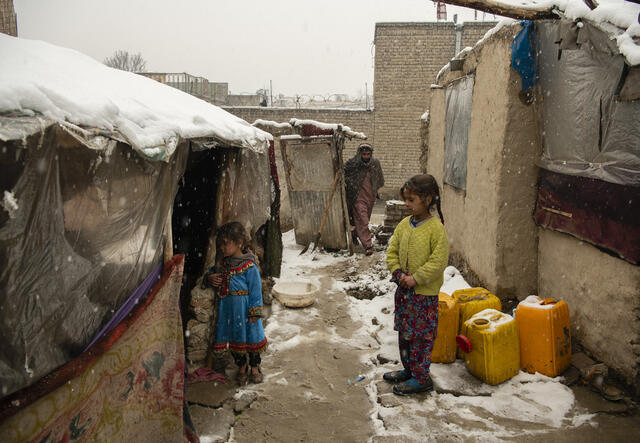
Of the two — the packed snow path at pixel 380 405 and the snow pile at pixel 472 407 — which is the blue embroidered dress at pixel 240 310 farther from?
the snow pile at pixel 472 407

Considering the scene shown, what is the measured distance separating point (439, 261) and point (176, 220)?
2700mm

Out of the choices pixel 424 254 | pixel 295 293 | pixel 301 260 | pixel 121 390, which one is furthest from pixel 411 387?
pixel 301 260

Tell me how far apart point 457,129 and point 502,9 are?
3.39 m

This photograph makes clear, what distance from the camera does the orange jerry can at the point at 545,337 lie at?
357 cm

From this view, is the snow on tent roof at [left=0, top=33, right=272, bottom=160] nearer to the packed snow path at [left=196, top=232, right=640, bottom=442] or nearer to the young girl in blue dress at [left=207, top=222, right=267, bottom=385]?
the young girl in blue dress at [left=207, top=222, right=267, bottom=385]

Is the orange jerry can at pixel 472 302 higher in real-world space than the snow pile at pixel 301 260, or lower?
higher

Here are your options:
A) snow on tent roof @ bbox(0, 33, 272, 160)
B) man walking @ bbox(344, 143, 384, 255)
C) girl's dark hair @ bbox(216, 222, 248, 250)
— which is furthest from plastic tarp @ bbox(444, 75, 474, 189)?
snow on tent roof @ bbox(0, 33, 272, 160)

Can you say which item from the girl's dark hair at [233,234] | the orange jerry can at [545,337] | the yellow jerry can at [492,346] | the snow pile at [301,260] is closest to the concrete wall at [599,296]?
the orange jerry can at [545,337]

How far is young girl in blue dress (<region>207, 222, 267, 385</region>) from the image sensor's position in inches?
141

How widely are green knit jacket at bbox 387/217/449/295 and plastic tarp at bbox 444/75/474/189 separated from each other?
102 inches

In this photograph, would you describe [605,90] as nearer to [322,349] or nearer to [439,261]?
[439,261]

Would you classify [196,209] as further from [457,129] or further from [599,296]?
[599,296]

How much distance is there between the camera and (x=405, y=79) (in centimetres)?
1783

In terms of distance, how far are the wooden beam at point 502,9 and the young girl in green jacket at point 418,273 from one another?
1.16 metres
